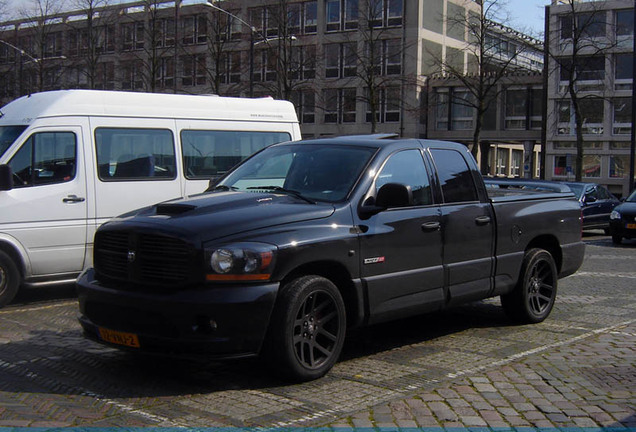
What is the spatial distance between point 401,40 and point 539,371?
168ft

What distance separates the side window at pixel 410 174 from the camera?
631cm

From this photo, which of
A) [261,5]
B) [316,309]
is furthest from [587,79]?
[316,309]

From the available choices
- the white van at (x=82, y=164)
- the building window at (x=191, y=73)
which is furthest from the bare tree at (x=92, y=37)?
the white van at (x=82, y=164)

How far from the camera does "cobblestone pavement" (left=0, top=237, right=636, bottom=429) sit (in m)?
4.70

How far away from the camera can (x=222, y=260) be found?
4.99 m

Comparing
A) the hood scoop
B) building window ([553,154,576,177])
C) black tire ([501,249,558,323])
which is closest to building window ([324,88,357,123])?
building window ([553,154,576,177])

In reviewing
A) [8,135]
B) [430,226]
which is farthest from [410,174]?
[8,135]

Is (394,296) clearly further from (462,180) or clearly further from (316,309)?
(462,180)

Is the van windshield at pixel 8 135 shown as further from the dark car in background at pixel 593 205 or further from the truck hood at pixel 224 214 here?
the dark car in background at pixel 593 205

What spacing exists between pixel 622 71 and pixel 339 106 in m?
20.2

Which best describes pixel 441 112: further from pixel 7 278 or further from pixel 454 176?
pixel 454 176

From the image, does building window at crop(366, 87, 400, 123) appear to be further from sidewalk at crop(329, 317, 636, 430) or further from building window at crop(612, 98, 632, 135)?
sidewalk at crop(329, 317, 636, 430)

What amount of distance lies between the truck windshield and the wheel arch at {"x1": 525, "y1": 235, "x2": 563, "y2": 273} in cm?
265

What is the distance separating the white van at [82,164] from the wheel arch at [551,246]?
16.5ft
